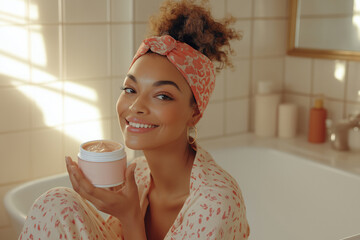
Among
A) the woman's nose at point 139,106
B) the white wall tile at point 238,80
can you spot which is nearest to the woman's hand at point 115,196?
the woman's nose at point 139,106

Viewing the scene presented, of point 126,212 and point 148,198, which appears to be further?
point 148,198

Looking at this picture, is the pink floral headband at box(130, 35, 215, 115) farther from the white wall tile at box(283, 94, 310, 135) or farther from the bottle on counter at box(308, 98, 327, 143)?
the white wall tile at box(283, 94, 310, 135)

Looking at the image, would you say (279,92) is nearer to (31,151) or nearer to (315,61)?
(315,61)

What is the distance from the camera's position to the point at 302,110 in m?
2.32

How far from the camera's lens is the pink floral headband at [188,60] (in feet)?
3.80

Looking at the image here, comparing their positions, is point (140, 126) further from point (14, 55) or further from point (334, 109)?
point (334, 109)

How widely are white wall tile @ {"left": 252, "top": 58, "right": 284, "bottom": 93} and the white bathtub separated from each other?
1.13 feet

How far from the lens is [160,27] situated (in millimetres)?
1286

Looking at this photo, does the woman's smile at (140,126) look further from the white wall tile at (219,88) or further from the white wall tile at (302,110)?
the white wall tile at (302,110)

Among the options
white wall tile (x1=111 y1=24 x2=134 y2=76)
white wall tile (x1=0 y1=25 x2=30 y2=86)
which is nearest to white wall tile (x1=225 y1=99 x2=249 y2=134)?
white wall tile (x1=111 y1=24 x2=134 y2=76)

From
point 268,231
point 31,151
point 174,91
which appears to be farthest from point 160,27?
point 268,231

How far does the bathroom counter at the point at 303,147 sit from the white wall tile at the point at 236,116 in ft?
0.11

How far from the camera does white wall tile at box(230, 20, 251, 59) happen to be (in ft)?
7.13

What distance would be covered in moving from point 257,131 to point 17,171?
105cm
